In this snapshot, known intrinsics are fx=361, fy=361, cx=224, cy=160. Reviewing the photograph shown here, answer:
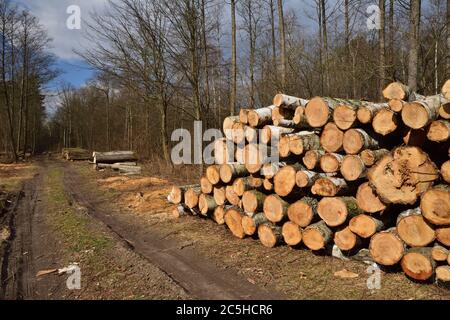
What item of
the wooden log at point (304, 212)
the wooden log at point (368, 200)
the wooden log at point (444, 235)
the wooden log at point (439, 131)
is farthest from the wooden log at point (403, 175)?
the wooden log at point (304, 212)

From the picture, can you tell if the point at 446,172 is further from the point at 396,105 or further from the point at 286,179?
the point at 286,179

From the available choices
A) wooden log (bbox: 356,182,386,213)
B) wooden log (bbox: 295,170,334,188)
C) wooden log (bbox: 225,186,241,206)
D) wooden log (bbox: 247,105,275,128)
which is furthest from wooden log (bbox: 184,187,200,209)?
wooden log (bbox: 356,182,386,213)

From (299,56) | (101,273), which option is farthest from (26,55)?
(101,273)

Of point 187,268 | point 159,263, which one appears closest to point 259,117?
point 187,268

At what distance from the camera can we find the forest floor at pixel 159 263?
14.2 feet

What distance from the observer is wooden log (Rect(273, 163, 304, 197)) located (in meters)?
5.55

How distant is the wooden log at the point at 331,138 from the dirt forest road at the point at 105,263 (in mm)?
2278

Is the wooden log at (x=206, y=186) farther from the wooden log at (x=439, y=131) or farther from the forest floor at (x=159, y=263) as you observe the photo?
the wooden log at (x=439, y=131)

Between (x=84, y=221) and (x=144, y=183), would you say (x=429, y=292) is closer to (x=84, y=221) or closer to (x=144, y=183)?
(x=84, y=221)

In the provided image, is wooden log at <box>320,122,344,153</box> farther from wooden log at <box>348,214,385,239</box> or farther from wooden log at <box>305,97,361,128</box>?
wooden log at <box>348,214,385,239</box>

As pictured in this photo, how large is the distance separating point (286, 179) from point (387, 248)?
68.6 inches

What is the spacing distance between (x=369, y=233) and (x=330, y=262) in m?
0.72

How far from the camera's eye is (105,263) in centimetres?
534

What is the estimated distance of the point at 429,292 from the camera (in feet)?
13.4
